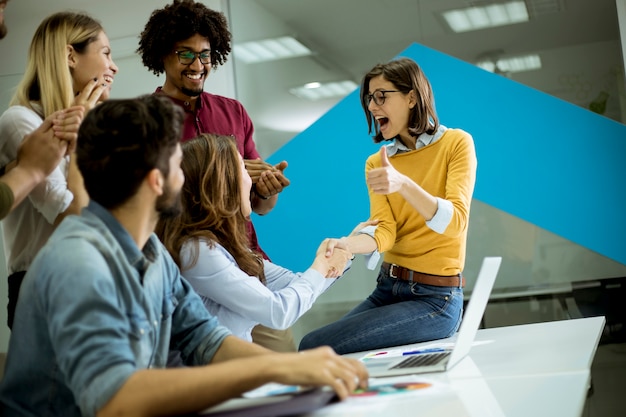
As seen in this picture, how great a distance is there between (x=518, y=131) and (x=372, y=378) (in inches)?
128

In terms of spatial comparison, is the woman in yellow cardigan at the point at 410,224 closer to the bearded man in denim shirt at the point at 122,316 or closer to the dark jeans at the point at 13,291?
the dark jeans at the point at 13,291

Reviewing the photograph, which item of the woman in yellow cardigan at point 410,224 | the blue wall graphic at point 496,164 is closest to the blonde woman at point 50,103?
the woman in yellow cardigan at point 410,224

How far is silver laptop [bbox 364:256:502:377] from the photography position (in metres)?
1.56

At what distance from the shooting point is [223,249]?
2053 mm

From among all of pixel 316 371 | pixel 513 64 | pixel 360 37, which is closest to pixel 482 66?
pixel 513 64

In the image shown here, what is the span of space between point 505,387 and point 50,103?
1.58 m

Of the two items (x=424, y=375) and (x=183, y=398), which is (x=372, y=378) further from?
(x=183, y=398)

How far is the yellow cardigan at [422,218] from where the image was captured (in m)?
2.64

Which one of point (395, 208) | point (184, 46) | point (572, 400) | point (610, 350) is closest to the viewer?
point (572, 400)

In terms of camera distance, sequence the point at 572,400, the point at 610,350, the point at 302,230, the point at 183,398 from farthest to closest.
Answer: the point at 302,230, the point at 610,350, the point at 572,400, the point at 183,398

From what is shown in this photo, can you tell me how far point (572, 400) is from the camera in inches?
48.0

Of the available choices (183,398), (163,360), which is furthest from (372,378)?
(183,398)

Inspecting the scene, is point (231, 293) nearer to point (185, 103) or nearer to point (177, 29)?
point (185, 103)

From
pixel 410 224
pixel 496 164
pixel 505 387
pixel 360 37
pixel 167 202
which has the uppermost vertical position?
pixel 167 202
